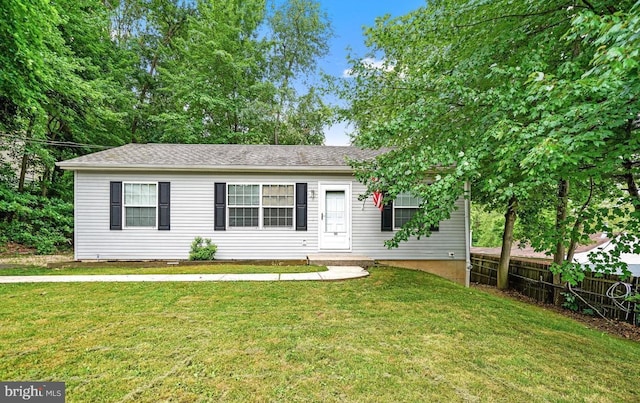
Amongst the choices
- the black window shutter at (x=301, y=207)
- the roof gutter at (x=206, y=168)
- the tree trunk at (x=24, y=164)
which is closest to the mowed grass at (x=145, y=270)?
the black window shutter at (x=301, y=207)

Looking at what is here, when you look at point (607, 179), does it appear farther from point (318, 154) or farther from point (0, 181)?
point (0, 181)

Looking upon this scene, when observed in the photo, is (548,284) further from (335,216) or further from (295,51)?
(295,51)

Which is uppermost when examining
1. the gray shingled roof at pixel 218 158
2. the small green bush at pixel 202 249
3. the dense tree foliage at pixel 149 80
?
the dense tree foliage at pixel 149 80

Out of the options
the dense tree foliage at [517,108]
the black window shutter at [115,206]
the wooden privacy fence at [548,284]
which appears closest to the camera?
the dense tree foliage at [517,108]

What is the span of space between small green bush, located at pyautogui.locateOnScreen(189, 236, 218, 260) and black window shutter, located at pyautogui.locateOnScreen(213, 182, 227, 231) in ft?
1.47

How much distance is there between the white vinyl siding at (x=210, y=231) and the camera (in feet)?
25.2

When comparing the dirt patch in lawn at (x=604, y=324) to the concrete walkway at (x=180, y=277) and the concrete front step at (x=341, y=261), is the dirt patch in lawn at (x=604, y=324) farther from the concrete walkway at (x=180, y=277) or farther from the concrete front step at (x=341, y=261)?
the concrete walkway at (x=180, y=277)

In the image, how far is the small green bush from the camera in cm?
770

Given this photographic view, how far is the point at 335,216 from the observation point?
8133mm

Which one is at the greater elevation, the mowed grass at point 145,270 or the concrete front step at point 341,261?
the concrete front step at point 341,261

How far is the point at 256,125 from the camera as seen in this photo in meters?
15.6

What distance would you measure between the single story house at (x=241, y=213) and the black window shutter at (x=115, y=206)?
0.08ft
